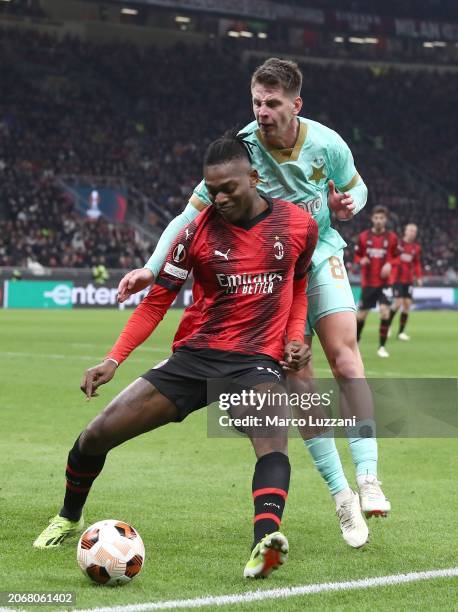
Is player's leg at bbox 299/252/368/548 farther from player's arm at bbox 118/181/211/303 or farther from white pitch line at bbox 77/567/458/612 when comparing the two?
player's arm at bbox 118/181/211/303

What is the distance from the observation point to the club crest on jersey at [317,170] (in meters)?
6.02

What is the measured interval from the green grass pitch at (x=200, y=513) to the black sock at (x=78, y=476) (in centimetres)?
22

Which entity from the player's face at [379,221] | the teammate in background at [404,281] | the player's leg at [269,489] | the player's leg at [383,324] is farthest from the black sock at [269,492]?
the teammate in background at [404,281]

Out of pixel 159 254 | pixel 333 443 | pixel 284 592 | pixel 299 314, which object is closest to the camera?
pixel 284 592

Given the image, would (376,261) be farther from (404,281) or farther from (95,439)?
(95,439)

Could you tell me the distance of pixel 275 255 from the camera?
5164 mm

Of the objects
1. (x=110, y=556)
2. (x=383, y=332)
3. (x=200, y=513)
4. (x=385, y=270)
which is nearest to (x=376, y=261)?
(x=385, y=270)

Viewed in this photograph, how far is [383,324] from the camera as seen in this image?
18625 millimetres

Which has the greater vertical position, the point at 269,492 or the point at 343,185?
the point at 343,185

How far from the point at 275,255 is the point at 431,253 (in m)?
39.2

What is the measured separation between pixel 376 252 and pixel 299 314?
1428 cm

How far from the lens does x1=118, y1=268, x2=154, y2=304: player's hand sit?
17.1 feet

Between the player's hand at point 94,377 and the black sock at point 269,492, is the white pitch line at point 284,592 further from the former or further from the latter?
the player's hand at point 94,377

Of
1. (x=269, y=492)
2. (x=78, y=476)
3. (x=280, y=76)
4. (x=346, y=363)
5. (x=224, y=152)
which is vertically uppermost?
(x=280, y=76)
